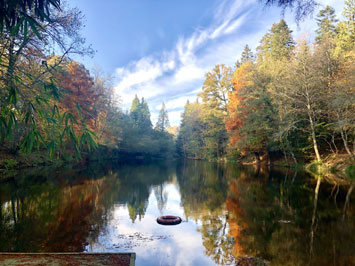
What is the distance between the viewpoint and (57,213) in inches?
315

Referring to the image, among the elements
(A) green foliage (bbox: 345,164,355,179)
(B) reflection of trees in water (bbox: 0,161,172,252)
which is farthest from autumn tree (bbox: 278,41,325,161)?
(B) reflection of trees in water (bbox: 0,161,172,252)

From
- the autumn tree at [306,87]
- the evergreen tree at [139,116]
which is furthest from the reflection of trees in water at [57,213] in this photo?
the evergreen tree at [139,116]

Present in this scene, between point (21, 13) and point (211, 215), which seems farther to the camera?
point (211, 215)

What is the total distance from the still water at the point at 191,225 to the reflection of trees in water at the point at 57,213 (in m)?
0.02

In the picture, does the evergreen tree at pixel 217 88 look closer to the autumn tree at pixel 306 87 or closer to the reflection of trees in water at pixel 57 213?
the autumn tree at pixel 306 87

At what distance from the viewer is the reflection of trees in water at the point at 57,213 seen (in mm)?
5591

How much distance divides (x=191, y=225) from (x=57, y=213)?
14.9 feet

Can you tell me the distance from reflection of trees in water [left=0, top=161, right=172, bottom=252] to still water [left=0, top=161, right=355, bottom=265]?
0.08 ft

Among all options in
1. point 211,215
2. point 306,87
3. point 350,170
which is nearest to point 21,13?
point 211,215

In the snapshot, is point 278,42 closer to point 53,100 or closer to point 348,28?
point 348,28

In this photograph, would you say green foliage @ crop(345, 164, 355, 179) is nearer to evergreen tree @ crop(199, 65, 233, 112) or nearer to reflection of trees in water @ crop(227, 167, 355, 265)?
reflection of trees in water @ crop(227, 167, 355, 265)

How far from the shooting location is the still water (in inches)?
202

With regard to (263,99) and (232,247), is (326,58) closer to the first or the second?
(263,99)

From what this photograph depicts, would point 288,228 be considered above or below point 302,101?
below
